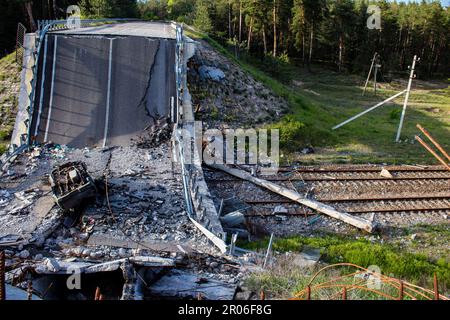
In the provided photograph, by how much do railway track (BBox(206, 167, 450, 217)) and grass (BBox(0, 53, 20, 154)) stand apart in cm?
979

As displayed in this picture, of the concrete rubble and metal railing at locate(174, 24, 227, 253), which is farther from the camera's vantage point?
metal railing at locate(174, 24, 227, 253)

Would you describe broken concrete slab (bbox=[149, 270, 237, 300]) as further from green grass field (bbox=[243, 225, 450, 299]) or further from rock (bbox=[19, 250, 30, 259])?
rock (bbox=[19, 250, 30, 259])

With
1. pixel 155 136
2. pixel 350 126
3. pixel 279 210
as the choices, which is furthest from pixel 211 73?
pixel 279 210

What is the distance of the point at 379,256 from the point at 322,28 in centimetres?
4482

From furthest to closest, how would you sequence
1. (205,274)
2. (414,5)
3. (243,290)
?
1. (414,5)
2. (205,274)
3. (243,290)

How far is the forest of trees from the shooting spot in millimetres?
46281

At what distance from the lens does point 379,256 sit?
41.8 ft

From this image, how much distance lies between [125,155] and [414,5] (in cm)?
6239

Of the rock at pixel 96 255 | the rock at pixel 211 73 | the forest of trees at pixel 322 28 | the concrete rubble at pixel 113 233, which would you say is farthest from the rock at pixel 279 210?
the forest of trees at pixel 322 28

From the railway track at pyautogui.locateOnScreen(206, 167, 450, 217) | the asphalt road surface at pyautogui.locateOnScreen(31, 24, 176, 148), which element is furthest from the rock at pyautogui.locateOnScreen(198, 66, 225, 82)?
the railway track at pyautogui.locateOnScreen(206, 167, 450, 217)
